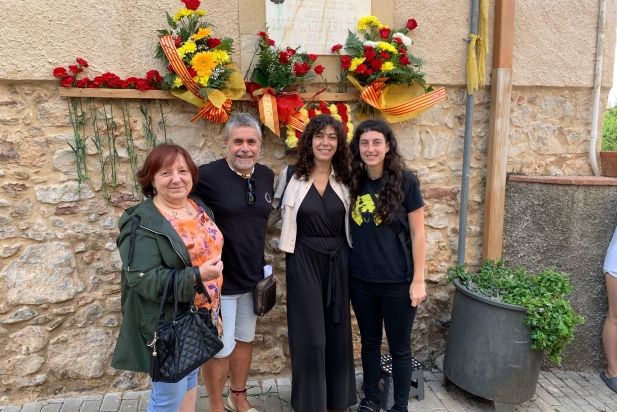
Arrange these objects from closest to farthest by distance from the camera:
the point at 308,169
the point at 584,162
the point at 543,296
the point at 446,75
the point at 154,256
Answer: the point at 154,256
the point at 308,169
the point at 543,296
the point at 446,75
the point at 584,162

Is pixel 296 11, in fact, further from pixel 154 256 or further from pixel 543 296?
pixel 543 296

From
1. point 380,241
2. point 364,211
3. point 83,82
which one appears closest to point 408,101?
point 364,211

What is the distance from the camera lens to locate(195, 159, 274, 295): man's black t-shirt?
99.7 inches

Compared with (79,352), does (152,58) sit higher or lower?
higher

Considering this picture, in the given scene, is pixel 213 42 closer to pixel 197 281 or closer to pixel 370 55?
pixel 370 55

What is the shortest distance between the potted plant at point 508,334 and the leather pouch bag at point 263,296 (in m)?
1.46

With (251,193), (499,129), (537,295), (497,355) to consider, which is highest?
(499,129)

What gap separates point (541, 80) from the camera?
12.0 ft

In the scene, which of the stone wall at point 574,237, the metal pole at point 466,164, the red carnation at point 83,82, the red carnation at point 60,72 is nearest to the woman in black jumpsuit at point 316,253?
the metal pole at point 466,164

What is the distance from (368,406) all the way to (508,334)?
108 cm

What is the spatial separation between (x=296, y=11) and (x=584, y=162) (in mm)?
2884

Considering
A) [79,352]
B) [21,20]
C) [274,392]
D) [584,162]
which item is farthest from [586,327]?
[21,20]

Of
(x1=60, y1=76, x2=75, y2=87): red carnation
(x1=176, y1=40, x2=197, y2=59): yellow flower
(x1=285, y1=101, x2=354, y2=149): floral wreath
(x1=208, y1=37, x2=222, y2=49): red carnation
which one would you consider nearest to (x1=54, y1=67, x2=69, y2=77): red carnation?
(x1=60, y1=76, x2=75, y2=87): red carnation

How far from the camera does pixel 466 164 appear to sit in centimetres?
358
